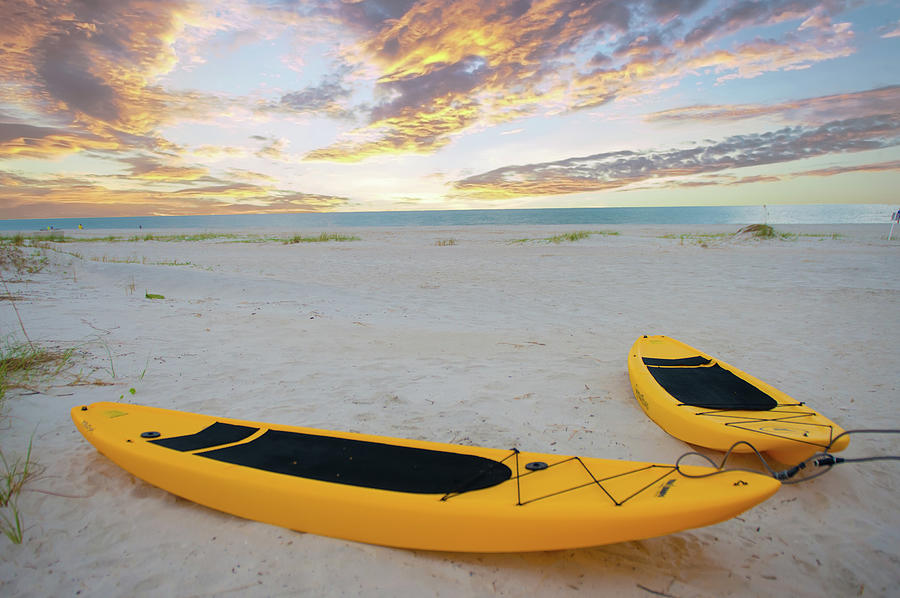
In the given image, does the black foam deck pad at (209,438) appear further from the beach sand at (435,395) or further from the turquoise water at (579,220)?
the turquoise water at (579,220)

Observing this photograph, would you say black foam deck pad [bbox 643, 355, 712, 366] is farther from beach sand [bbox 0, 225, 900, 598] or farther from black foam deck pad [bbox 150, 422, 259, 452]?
black foam deck pad [bbox 150, 422, 259, 452]

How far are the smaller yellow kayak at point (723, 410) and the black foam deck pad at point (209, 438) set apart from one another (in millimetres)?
3259

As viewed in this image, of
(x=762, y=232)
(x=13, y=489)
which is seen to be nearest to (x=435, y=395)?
(x=13, y=489)

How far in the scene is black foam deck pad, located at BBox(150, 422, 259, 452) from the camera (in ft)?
8.95

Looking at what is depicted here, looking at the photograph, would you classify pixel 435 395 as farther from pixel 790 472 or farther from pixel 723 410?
pixel 790 472

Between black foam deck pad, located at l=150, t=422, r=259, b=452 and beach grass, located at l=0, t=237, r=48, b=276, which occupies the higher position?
beach grass, located at l=0, t=237, r=48, b=276

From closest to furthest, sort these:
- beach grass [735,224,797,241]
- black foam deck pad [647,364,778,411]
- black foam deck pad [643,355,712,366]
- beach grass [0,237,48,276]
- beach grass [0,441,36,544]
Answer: beach grass [0,441,36,544] < black foam deck pad [647,364,778,411] < black foam deck pad [643,355,712,366] < beach grass [0,237,48,276] < beach grass [735,224,797,241]

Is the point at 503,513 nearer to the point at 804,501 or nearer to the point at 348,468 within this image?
the point at 348,468

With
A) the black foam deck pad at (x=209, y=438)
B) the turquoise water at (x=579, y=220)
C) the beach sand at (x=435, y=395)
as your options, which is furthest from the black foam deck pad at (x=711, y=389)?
the turquoise water at (x=579, y=220)

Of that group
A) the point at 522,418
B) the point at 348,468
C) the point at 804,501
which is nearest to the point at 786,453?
the point at 804,501

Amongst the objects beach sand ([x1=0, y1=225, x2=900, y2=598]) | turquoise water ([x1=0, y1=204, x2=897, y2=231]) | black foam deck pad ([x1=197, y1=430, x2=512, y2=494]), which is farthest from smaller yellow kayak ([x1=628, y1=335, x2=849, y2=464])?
turquoise water ([x1=0, y1=204, x2=897, y2=231])

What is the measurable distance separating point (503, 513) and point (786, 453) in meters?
2.13

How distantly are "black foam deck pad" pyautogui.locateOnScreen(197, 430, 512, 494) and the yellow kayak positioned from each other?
10mm

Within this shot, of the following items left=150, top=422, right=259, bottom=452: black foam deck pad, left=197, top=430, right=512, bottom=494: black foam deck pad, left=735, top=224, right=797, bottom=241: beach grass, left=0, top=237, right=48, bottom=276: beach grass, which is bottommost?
left=197, top=430, right=512, bottom=494: black foam deck pad
